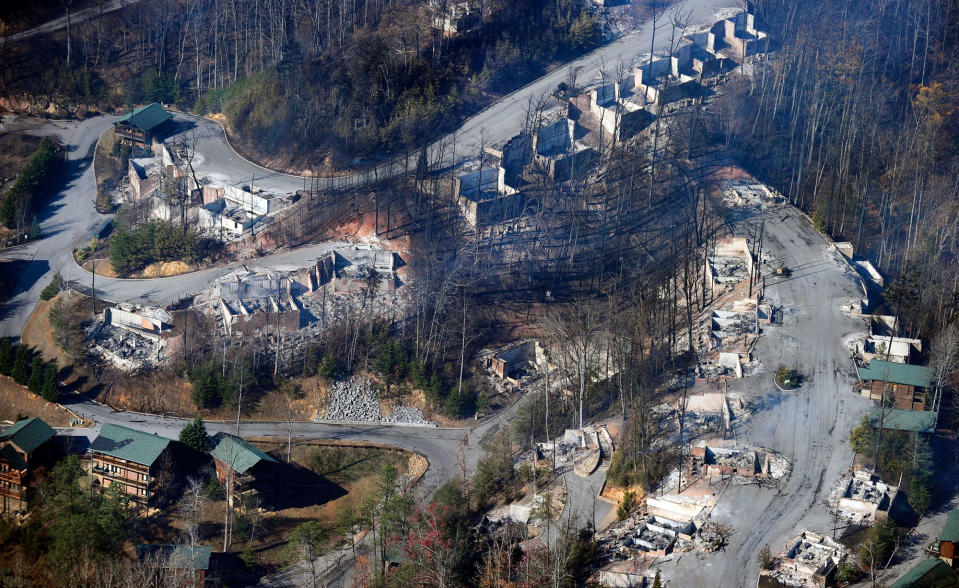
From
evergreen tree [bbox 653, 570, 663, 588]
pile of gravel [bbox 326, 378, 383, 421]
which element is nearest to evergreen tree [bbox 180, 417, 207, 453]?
pile of gravel [bbox 326, 378, 383, 421]

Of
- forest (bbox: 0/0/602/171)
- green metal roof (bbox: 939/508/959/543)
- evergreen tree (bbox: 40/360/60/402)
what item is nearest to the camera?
green metal roof (bbox: 939/508/959/543)

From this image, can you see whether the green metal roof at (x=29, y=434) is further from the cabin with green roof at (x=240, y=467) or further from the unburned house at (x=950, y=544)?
the unburned house at (x=950, y=544)

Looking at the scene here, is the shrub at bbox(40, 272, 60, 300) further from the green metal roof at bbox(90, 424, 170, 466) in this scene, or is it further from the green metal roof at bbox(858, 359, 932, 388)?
the green metal roof at bbox(858, 359, 932, 388)

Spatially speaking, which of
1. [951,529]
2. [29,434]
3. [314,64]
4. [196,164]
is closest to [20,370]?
[29,434]

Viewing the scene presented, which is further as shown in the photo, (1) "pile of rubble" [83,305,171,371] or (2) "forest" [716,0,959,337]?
(2) "forest" [716,0,959,337]

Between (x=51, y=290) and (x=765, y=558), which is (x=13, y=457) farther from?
(x=765, y=558)

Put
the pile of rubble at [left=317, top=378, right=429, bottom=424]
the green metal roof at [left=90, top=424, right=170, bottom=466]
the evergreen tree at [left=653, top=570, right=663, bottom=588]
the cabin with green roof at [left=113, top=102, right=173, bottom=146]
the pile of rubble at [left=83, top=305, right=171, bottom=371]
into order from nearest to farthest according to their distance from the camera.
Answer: the evergreen tree at [left=653, top=570, right=663, bottom=588]
the green metal roof at [left=90, top=424, right=170, bottom=466]
the pile of rubble at [left=317, top=378, right=429, bottom=424]
the pile of rubble at [left=83, top=305, right=171, bottom=371]
the cabin with green roof at [left=113, top=102, right=173, bottom=146]
